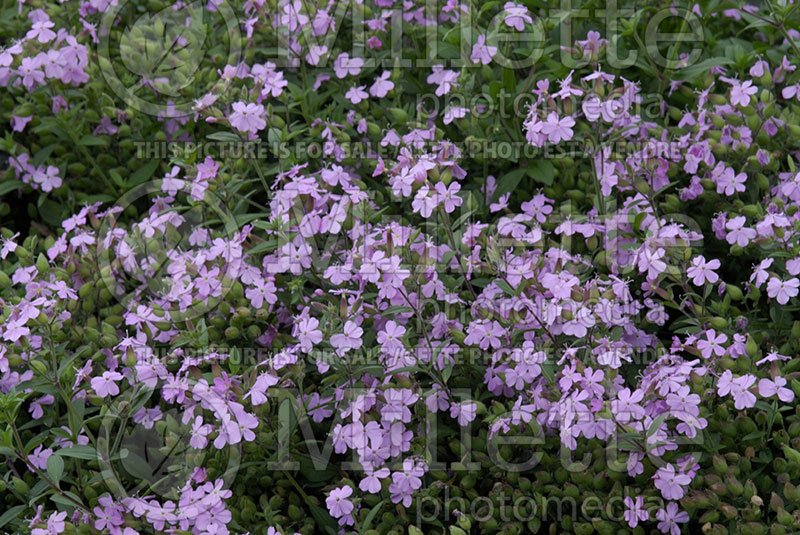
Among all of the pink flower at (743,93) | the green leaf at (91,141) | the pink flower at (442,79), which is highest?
the pink flower at (442,79)

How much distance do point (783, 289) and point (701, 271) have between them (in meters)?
0.20

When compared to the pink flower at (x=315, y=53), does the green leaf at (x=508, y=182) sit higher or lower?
lower

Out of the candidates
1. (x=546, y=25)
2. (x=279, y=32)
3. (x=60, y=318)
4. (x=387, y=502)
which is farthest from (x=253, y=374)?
(x=546, y=25)

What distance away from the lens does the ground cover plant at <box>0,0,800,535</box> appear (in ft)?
6.97

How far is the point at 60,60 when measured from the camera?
115 inches

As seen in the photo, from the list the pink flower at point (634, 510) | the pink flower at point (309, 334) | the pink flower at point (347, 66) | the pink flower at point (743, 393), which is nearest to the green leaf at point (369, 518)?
the pink flower at point (309, 334)

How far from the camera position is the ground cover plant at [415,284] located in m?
2.12

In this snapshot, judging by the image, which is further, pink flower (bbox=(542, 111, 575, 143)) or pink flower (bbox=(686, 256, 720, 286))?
pink flower (bbox=(542, 111, 575, 143))

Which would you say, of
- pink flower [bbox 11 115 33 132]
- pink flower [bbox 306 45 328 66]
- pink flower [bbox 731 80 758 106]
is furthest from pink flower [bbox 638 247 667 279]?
pink flower [bbox 11 115 33 132]

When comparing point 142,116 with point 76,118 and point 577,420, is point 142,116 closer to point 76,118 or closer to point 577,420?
point 76,118

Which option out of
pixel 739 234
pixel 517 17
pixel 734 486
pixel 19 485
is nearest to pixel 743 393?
pixel 734 486

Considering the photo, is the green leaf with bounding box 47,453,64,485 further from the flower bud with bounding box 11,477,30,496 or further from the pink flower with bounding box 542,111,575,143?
the pink flower with bounding box 542,111,575,143

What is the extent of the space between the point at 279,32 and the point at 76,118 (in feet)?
2.66

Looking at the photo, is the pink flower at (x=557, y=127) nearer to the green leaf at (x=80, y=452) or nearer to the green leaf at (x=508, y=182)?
the green leaf at (x=508, y=182)
